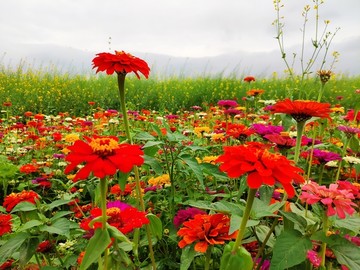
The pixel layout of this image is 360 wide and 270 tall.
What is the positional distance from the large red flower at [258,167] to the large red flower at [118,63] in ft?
1.72

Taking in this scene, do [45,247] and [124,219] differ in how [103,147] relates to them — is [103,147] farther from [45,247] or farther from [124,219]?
[45,247]

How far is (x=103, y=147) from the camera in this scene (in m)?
0.77

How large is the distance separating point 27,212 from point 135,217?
1.74 feet

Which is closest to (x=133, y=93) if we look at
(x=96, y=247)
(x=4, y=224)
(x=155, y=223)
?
(x=4, y=224)

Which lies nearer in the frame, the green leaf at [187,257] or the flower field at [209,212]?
the flower field at [209,212]

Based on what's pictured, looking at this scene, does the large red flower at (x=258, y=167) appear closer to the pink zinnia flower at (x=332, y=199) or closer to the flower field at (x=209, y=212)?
the flower field at (x=209, y=212)

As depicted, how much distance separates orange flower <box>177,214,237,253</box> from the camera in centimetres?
96

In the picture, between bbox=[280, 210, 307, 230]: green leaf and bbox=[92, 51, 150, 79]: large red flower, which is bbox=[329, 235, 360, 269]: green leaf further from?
bbox=[92, 51, 150, 79]: large red flower

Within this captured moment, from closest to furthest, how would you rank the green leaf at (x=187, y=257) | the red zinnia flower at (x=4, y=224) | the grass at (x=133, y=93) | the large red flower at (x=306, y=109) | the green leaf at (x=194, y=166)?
1. the green leaf at (x=187, y=257)
2. the large red flower at (x=306, y=109)
3. the green leaf at (x=194, y=166)
4. the red zinnia flower at (x=4, y=224)
5. the grass at (x=133, y=93)

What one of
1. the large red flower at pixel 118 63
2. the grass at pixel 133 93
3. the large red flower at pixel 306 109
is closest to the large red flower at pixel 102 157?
the large red flower at pixel 118 63

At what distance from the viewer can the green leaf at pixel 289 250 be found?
0.89m

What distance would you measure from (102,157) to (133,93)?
7.26 metres

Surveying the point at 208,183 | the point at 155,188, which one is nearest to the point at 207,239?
the point at 155,188

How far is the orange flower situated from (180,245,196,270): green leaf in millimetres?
18
